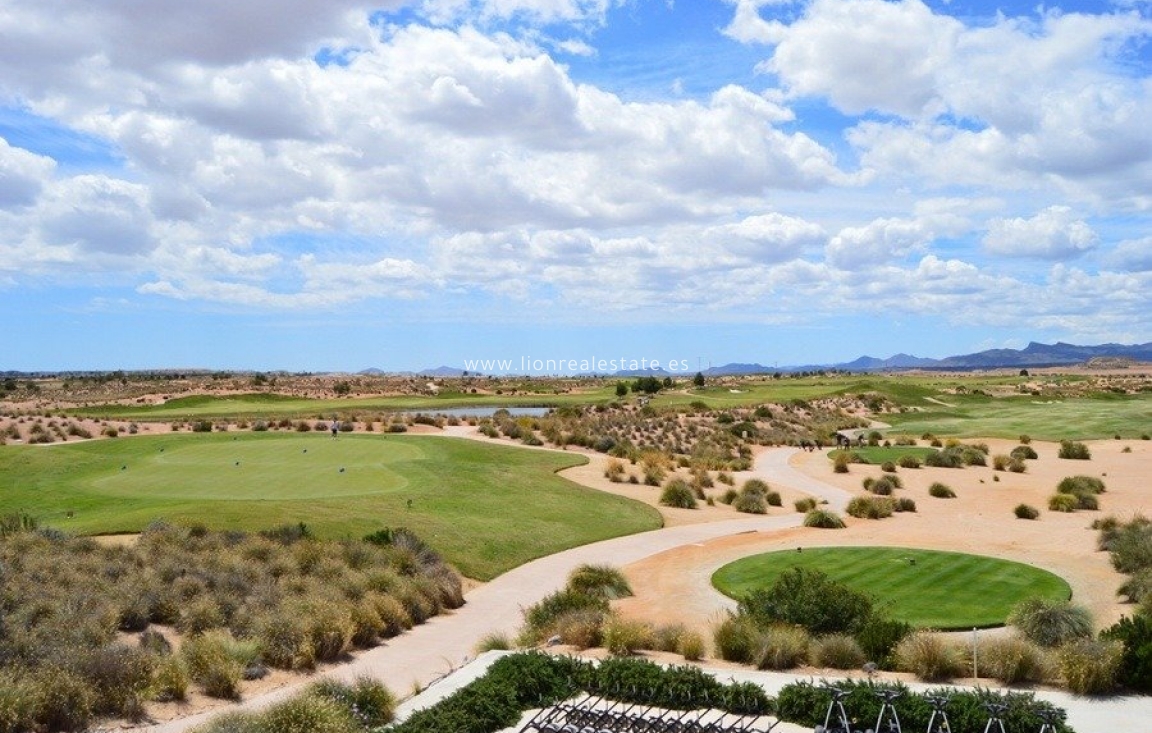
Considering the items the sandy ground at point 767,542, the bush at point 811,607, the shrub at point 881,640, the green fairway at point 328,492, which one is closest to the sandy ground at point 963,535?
the sandy ground at point 767,542

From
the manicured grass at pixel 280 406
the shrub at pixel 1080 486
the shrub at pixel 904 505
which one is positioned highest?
the manicured grass at pixel 280 406

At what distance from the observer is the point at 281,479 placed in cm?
3184

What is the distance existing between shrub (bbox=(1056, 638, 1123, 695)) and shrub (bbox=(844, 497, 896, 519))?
21.6 m

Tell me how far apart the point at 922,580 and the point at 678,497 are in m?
15.5

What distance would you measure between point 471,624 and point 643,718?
28.2 ft

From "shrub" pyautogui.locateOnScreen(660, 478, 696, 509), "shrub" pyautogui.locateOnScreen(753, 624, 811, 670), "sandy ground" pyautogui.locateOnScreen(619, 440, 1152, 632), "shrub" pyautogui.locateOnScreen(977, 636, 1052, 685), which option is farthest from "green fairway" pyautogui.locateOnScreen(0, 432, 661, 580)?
"shrub" pyautogui.locateOnScreen(977, 636, 1052, 685)

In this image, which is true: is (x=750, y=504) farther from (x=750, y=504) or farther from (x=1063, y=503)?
(x=1063, y=503)

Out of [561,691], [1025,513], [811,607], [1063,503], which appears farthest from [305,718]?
[1063,503]

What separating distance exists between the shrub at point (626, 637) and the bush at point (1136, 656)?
23.6 ft

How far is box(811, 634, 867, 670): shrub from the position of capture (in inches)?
584

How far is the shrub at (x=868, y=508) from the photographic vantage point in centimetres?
3434

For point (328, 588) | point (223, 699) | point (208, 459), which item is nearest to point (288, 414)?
point (208, 459)

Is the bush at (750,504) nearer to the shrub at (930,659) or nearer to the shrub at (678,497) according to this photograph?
the shrub at (678,497)

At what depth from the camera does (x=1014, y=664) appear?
44.0 feet
